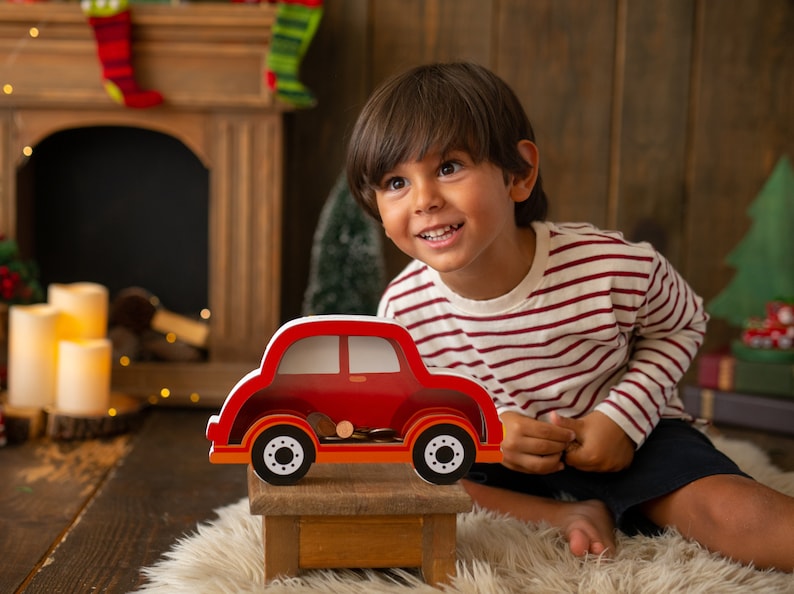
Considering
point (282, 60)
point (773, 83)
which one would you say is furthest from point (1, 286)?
point (773, 83)

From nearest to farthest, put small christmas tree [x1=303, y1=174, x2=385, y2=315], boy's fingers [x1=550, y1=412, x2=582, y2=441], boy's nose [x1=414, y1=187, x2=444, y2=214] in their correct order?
1. boy's nose [x1=414, y1=187, x2=444, y2=214]
2. boy's fingers [x1=550, y1=412, x2=582, y2=441]
3. small christmas tree [x1=303, y1=174, x2=385, y2=315]

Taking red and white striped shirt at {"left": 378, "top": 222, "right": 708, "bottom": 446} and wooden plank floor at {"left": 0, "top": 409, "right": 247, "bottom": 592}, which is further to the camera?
red and white striped shirt at {"left": 378, "top": 222, "right": 708, "bottom": 446}

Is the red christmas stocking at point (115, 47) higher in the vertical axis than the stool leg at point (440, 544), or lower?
higher

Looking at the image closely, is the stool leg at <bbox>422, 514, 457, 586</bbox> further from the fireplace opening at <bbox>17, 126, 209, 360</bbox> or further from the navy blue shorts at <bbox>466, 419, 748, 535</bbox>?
the fireplace opening at <bbox>17, 126, 209, 360</bbox>

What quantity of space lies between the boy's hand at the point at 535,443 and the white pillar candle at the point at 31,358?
3.20 feet

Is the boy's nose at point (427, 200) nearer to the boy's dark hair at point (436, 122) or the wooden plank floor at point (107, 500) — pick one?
the boy's dark hair at point (436, 122)

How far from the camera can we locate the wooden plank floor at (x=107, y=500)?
1080 millimetres

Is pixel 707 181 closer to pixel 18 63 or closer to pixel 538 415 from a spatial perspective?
pixel 538 415

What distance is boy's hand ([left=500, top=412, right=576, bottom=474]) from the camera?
1140 millimetres

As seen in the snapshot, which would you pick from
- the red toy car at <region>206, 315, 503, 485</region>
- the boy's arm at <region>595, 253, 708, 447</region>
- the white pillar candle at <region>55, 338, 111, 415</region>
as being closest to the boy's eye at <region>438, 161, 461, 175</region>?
the red toy car at <region>206, 315, 503, 485</region>

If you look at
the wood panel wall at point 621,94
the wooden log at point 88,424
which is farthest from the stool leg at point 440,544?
the wood panel wall at point 621,94

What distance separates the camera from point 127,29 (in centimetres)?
187

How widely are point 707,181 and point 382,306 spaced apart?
122 centimetres

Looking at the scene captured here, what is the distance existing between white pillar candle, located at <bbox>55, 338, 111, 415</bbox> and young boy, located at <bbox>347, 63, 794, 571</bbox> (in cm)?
65
